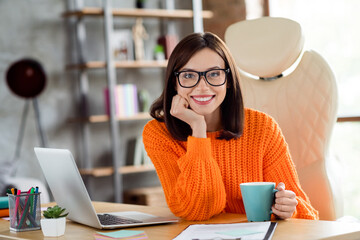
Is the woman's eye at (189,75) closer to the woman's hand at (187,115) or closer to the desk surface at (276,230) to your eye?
the woman's hand at (187,115)

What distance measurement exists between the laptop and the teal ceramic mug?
22cm

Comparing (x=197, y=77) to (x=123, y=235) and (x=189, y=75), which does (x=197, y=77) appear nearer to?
(x=189, y=75)

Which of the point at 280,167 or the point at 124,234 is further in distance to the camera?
the point at 280,167

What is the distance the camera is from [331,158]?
2.21 m

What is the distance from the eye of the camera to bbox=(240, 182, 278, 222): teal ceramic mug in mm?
1479

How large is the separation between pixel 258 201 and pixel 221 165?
41 centimetres

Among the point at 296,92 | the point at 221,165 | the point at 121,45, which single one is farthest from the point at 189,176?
the point at 121,45

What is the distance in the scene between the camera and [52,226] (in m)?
1.46

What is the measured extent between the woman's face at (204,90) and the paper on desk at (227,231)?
0.49 metres

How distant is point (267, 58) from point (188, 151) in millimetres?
703

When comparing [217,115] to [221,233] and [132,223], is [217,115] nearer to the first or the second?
[132,223]

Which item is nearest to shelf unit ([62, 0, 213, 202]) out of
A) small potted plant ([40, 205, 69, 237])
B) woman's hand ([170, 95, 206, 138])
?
woman's hand ([170, 95, 206, 138])

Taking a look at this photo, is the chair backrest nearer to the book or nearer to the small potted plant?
the small potted plant

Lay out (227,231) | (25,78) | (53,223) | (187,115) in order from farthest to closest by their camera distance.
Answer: (25,78)
(187,115)
(53,223)
(227,231)
